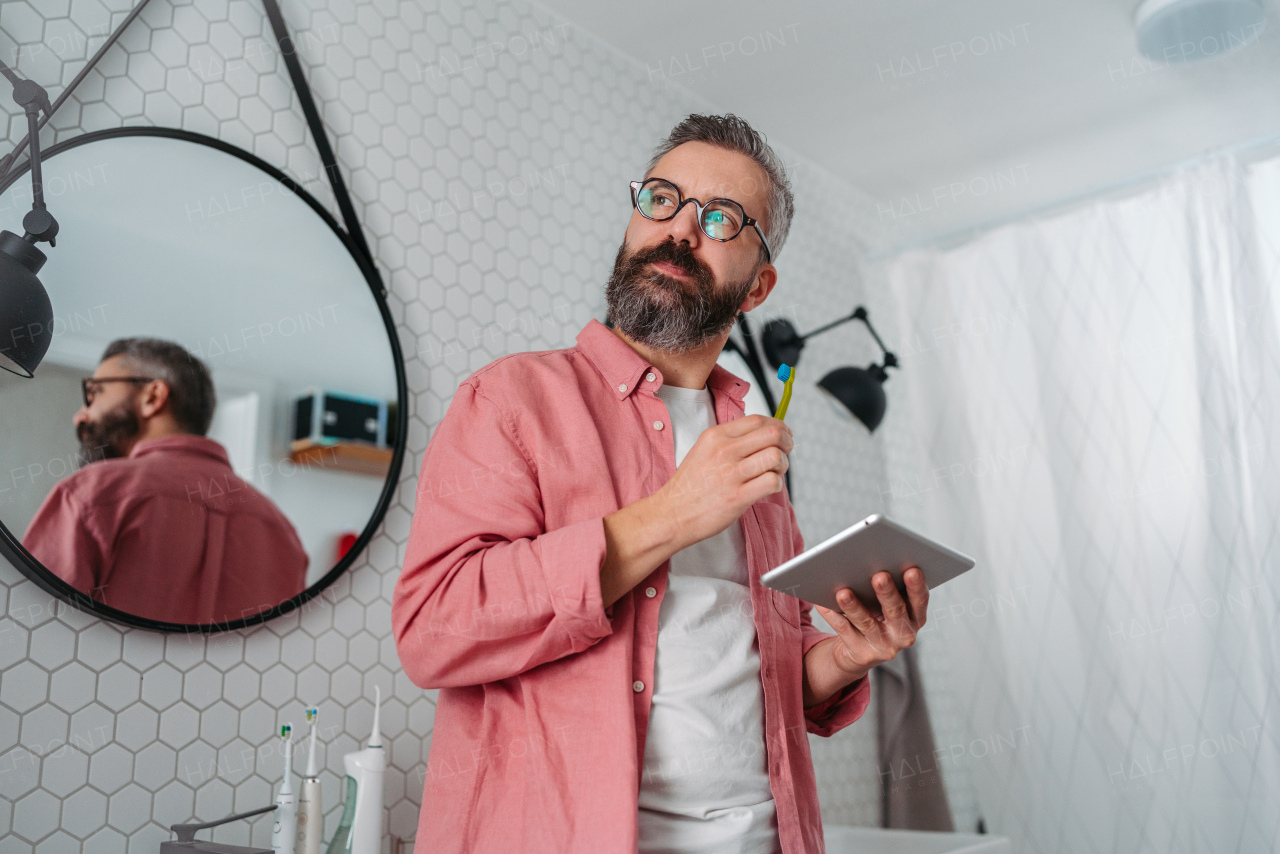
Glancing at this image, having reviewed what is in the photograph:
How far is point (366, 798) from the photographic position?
1.27 meters

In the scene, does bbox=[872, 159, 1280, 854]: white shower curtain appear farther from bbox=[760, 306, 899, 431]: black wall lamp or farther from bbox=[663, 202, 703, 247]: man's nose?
bbox=[663, 202, 703, 247]: man's nose

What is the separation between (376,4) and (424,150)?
0.27 meters

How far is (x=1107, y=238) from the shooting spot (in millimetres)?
2436

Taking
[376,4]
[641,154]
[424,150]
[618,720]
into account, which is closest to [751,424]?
[618,720]

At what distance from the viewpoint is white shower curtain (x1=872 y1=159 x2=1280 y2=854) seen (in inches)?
83.7

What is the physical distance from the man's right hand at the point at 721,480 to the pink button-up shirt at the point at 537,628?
0.26 feet

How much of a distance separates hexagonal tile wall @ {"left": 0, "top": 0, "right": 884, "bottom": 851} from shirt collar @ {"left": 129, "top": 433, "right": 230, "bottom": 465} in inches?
8.1

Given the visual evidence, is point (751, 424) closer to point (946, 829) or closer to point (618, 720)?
point (618, 720)

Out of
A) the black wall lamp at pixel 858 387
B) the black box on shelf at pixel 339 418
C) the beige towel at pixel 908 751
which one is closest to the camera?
the black box on shelf at pixel 339 418

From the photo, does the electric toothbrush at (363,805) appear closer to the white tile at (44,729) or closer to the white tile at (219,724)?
the white tile at (219,724)

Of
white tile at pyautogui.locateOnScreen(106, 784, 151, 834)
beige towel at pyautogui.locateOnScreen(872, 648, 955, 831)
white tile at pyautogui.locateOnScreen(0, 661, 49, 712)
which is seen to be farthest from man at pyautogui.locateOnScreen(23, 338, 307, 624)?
beige towel at pyautogui.locateOnScreen(872, 648, 955, 831)

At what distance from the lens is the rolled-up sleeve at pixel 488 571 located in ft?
2.72

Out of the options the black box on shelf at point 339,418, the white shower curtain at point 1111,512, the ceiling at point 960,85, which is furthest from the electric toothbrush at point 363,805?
the white shower curtain at point 1111,512

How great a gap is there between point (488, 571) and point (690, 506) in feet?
0.60
